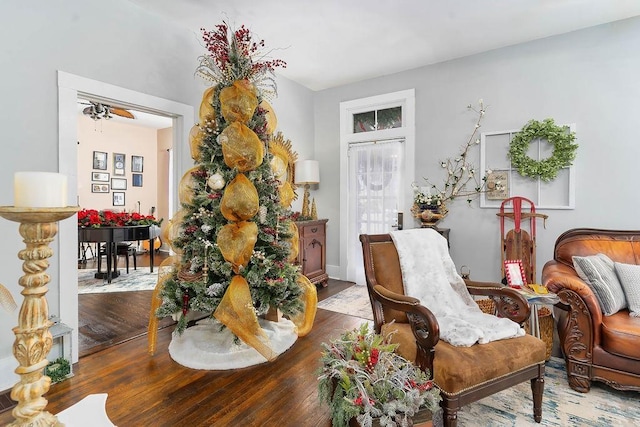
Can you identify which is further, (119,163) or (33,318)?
(119,163)

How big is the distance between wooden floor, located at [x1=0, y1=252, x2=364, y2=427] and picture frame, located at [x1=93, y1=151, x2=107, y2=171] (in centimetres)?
530

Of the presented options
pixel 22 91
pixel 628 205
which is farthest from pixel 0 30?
pixel 628 205

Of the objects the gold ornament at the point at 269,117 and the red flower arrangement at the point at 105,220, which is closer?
the gold ornament at the point at 269,117

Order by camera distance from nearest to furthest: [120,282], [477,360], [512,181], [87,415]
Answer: [87,415] < [477,360] < [512,181] < [120,282]

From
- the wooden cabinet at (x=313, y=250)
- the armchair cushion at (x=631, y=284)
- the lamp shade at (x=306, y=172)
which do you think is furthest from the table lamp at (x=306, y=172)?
the armchair cushion at (x=631, y=284)

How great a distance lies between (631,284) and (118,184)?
824 cm

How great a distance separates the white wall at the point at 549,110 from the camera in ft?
10.3

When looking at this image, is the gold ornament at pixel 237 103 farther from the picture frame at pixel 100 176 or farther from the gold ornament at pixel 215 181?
the picture frame at pixel 100 176

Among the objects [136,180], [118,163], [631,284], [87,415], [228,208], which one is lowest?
[87,415]

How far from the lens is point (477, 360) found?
5.37 feet

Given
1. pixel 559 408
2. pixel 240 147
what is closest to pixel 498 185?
pixel 559 408

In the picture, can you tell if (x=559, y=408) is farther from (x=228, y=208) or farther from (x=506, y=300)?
(x=228, y=208)

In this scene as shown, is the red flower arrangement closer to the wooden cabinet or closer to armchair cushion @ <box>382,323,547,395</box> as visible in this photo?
the wooden cabinet

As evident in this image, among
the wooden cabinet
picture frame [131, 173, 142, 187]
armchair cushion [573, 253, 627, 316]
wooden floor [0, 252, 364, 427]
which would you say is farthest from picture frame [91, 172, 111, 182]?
armchair cushion [573, 253, 627, 316]
